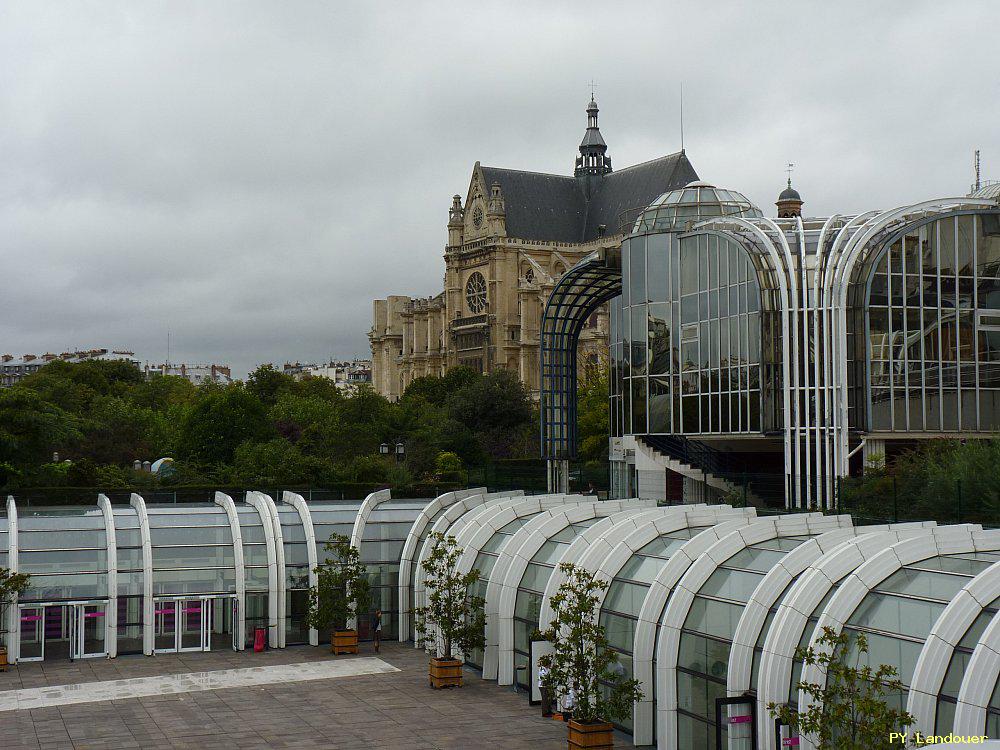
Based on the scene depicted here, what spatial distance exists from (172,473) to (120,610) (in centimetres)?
3025

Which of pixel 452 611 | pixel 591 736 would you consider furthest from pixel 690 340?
pixel 591 736

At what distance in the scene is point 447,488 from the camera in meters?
58.2

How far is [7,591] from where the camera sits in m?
33.4

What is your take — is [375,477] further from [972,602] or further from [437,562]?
[972,602]

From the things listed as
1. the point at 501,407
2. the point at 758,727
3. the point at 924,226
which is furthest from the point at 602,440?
the point at 758,727

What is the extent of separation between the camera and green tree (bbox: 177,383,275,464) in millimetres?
77375

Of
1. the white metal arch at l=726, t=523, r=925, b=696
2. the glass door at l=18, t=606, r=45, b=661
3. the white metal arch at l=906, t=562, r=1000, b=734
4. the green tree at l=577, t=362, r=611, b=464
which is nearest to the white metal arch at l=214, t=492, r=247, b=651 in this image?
the glass door at l=18, t=606, r=45, b=661

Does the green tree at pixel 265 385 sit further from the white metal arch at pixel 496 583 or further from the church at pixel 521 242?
the white metal arch at pixel 496 583

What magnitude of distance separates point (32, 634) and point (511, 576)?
591 inches

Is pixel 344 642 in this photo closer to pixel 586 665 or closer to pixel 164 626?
pixel 164 626

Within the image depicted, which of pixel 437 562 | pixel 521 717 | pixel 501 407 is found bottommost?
pixel 521 717

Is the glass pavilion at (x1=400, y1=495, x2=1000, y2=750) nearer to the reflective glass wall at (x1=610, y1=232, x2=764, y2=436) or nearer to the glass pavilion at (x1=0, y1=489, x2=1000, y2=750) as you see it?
the glass pavilion at (x1=0, y1=489, x2=1000, y2=750)

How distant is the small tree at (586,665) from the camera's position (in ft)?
78.2

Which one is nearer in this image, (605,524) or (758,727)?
(758,727)
